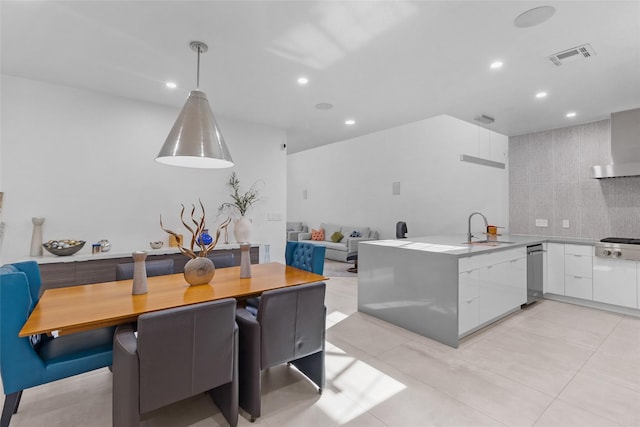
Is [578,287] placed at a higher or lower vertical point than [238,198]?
lower

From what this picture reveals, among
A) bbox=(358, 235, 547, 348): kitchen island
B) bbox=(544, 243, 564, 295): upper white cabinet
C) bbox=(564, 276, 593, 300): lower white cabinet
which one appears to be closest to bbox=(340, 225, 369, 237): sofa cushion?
bbox=(358, 235, 547, 348): kitchen island

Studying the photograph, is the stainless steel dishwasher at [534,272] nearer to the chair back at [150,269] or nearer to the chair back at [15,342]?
the chair back at [150,269]

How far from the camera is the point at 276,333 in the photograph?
191 cm

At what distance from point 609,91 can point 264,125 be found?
171 inches

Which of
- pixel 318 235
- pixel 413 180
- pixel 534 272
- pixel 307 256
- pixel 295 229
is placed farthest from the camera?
pixel 295 229

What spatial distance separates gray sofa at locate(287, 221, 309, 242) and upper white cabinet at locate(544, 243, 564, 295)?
615 cm

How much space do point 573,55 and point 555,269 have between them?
2.94m

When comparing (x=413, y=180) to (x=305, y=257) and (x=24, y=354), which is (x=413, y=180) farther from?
(x=24, y=354)

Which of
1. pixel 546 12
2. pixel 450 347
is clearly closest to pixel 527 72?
pixel 546 12

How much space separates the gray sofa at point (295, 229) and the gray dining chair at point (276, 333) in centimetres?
706

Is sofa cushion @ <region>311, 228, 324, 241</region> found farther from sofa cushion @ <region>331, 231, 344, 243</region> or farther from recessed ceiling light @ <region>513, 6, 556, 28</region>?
recessed ceiling light @ <region>513, 6, 556, 28</region>

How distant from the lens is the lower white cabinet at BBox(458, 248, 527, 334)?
2912mm

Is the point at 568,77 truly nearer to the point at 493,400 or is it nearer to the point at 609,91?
the point at 609,91

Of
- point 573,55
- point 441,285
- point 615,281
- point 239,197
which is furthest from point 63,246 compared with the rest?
point 615,281
